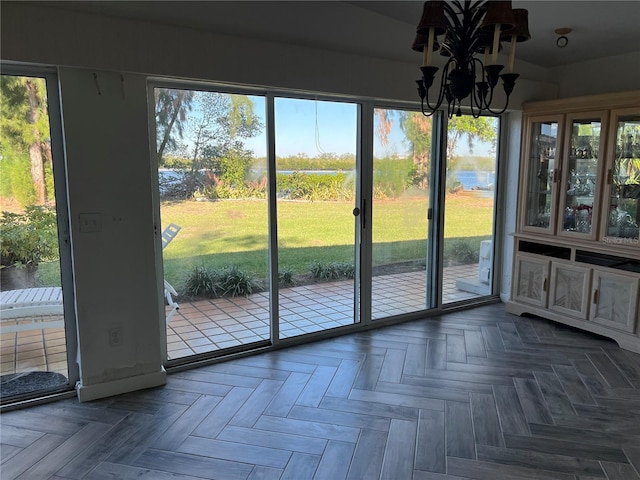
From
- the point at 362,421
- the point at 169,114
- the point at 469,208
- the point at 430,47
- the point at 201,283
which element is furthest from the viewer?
the point at 469,208

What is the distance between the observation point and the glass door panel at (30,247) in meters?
2.67

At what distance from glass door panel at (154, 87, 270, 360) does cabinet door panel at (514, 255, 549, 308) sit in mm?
2500

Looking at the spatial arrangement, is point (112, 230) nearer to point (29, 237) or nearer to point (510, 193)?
point (29, 237)

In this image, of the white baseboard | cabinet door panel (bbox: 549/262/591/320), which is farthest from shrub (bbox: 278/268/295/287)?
cabinet door panel (bbox: 549/262/591/320)

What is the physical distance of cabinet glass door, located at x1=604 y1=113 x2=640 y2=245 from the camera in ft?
12.0

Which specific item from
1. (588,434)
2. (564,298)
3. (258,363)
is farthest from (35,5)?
(564,298)

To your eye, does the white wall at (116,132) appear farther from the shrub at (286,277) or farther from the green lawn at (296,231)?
the shrub at (286,277)

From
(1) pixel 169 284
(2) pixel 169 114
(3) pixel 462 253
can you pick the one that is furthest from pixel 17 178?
(3) pixel 462 253

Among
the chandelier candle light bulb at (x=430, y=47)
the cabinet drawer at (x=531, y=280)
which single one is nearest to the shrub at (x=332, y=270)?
the cabinet drawer at (x=531, y=280)

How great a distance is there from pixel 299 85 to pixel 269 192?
0.82 metres

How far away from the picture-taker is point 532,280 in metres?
4.33

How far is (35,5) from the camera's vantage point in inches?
94.7

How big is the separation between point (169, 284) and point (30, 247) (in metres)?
0.90

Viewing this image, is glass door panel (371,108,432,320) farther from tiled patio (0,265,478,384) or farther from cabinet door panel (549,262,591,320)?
cabinet door panel (549,262,591,320)
